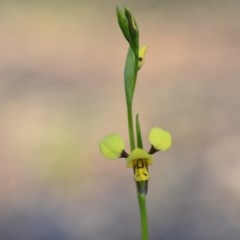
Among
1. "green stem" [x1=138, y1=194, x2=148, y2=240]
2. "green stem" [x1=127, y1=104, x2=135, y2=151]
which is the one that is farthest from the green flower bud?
"green stem" [x1=138, y1=194, x2=148, y2=240]

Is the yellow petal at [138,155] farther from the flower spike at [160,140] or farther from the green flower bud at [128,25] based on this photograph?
the green flower bud at [128,25]

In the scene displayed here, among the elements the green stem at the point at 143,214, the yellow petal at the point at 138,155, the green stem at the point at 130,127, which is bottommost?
the green stem at the point at 143,214

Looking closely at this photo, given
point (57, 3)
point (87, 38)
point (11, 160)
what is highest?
point (57, 3)

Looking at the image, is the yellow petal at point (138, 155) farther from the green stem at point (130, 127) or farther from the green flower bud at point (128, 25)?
the green flower bud at point (128, 25)

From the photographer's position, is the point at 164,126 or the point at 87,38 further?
the point at 87,38

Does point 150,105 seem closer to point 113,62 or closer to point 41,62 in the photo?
point 113,62

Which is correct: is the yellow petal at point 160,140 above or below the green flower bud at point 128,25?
below

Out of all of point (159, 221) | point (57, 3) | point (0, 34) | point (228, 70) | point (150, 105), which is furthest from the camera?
point (57, 3)

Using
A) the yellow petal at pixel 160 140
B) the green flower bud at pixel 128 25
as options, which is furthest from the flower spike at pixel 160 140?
the green flower bud at pixel 128 25

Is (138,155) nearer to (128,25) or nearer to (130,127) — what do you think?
(130,127)

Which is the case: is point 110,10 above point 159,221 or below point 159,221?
above

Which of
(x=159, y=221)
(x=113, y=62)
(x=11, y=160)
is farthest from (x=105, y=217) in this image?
(x=113, y=62)
